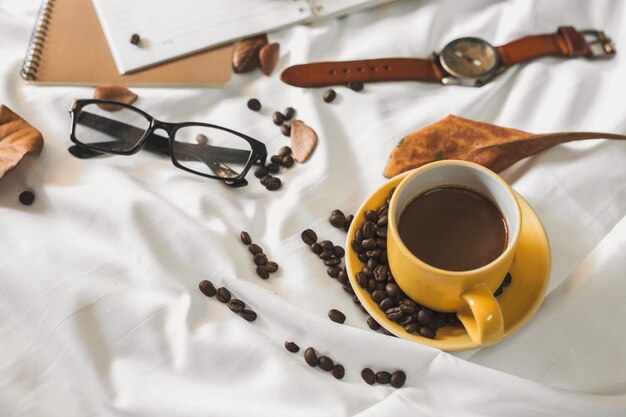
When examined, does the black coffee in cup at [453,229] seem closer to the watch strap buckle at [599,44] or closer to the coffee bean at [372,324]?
the coffee bean at [372,324]

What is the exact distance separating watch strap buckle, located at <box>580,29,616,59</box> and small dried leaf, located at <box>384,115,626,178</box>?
0.17 meters

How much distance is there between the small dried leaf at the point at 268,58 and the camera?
1.04 metres

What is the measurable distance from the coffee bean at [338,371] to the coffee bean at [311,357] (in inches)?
1.0

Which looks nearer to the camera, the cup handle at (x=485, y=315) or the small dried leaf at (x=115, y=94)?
the cup handle at (x=485, y=315)

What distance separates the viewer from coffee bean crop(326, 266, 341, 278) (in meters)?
0.87

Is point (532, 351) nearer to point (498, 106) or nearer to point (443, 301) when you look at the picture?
point (443, 301)

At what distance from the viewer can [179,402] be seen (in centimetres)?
80

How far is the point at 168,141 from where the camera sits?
99 centimetres

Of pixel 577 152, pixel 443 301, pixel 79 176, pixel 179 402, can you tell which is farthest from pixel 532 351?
pixel 79 176

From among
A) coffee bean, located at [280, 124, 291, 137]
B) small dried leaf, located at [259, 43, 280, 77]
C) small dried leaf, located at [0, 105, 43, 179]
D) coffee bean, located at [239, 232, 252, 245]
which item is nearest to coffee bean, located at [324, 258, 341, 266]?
coffee bean, located at [239, 232, 252, 245]

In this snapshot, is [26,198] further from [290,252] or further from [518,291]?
[518,291]

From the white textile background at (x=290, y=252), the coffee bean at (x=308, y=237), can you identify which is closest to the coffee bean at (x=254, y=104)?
the white textile background at (x=290, y=252)

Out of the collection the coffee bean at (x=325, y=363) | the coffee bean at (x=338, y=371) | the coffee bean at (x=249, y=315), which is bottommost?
the coffee bean at (x=338, y=371)

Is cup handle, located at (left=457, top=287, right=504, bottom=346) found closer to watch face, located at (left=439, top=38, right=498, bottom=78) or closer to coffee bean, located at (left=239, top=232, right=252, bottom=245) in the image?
coffee bean, located at (left=239, top=232, right=252, bottom=245)
